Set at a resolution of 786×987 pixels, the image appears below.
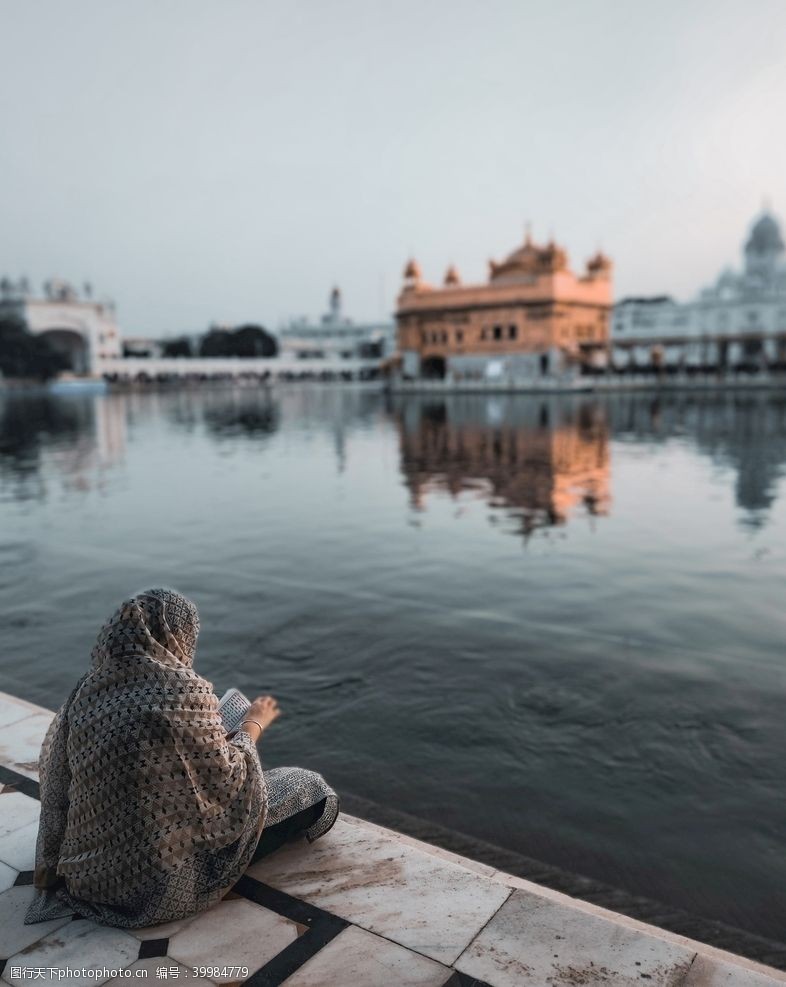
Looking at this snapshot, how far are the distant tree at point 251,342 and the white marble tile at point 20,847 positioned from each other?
95932mm

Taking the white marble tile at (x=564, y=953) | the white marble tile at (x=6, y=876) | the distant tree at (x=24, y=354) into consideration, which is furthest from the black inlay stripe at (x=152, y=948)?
the distant tree at (x=24, y=354)

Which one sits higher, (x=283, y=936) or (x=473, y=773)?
(x=283, y=936)

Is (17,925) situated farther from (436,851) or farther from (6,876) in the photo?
(436,851)

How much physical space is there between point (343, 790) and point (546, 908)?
4.84 ft

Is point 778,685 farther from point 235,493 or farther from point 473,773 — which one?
point 235,493

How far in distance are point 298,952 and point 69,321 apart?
8712 centimetres

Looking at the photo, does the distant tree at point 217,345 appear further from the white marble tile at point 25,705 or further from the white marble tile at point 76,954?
the white marble tile at point 76,954

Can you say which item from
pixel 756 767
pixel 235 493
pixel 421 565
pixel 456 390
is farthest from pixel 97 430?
pixel 456 390

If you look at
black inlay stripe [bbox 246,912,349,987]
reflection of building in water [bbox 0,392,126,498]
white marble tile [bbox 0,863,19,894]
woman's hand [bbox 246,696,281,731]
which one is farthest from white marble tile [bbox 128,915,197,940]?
reflection of building in water [bbox 0,392,126,498]

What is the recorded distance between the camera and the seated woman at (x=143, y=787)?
238 centimetres

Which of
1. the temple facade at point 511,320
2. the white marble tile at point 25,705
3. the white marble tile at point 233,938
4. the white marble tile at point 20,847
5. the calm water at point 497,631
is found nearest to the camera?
the white marble tile at point 233,938

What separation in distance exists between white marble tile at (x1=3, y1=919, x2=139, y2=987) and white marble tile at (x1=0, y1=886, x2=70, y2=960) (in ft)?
0.09

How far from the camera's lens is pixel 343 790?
12.7ft

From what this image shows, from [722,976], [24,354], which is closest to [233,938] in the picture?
[722,976]
